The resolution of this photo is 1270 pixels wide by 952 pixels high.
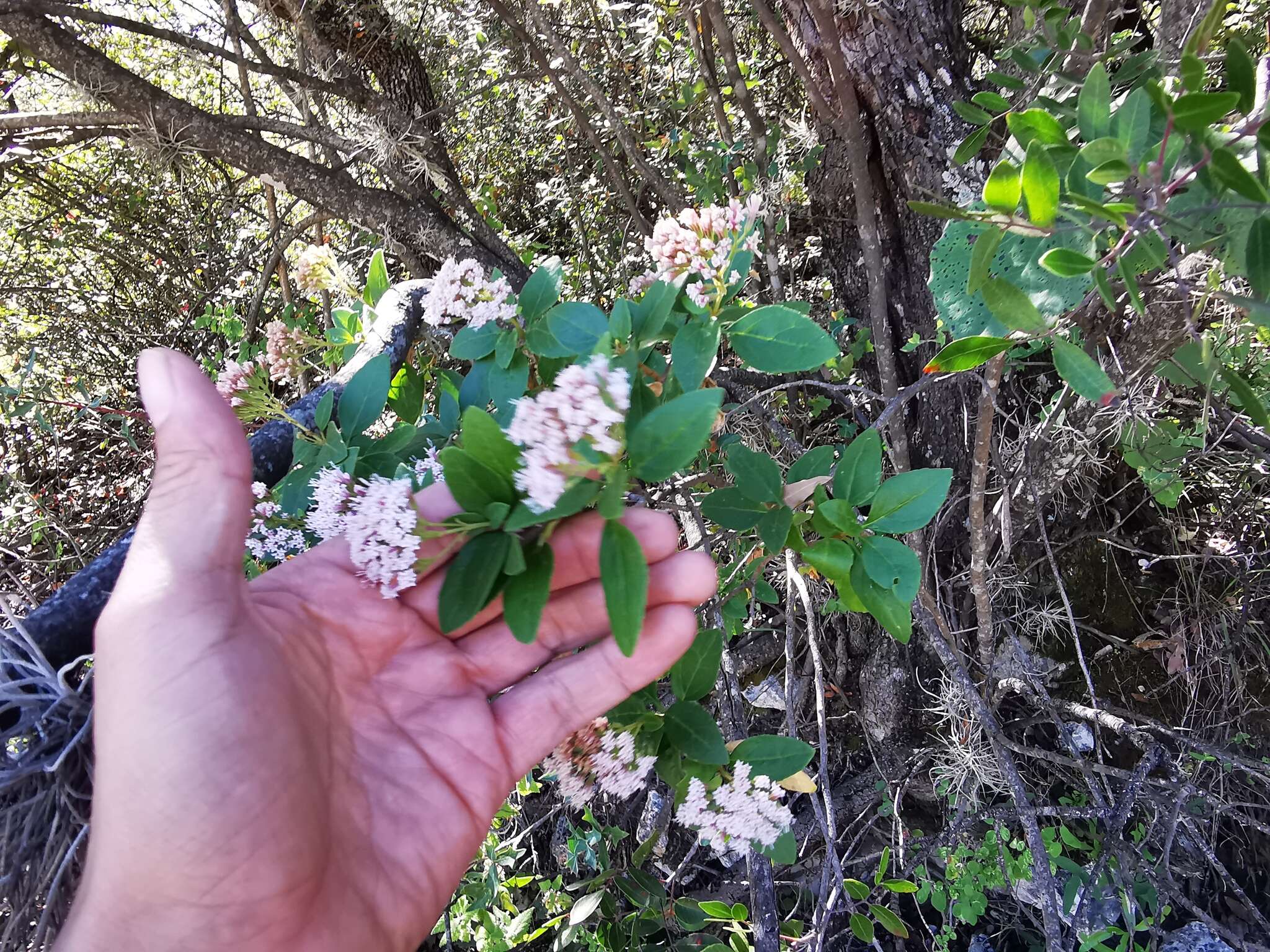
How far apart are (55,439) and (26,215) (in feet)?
4.68

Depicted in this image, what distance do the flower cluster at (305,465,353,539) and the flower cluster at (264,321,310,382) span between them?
0.41 meters

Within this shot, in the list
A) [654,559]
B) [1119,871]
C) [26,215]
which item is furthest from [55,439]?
[1119,871]

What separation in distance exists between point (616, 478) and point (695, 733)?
42 centimetres

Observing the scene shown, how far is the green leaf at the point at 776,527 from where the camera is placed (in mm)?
902

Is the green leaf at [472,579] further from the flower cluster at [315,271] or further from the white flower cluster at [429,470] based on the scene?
the flower cluster at [315,271]

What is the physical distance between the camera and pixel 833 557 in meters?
0.91

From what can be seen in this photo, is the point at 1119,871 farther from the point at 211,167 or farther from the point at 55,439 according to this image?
the point at 211,167

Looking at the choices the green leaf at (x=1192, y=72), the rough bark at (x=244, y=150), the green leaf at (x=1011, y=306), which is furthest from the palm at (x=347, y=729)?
the rough bark at (x=244, y=150)

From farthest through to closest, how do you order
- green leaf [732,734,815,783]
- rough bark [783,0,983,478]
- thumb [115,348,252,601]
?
rough bark [783,0,983,478]
green leaf [732,734,815,783]
thumb [115,348,252,601]

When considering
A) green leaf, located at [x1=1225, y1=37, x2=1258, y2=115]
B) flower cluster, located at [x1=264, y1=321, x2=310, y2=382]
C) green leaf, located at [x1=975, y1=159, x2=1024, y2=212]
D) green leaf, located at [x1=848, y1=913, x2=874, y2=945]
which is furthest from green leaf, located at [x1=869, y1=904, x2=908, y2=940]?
flower cluster, located at [x1=264, y1=321, x2=310, y2=382]

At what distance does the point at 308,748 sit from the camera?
0.86 metres

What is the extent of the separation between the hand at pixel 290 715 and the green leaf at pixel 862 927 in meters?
0.65

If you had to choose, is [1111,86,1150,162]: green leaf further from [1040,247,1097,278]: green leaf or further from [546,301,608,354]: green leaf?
[546,301,608,354]: green leaf

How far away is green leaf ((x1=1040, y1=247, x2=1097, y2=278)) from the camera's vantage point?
77 centimetres
